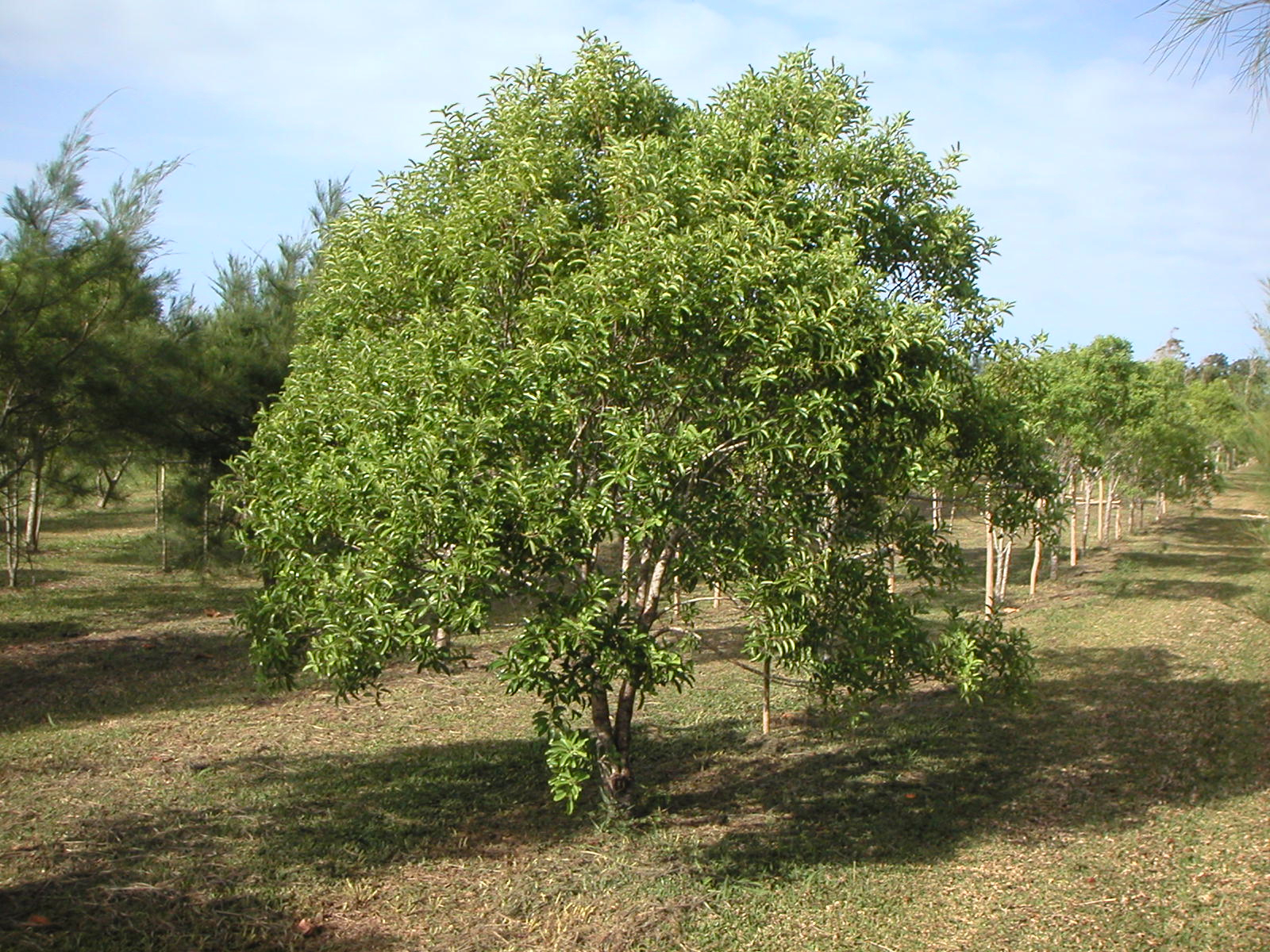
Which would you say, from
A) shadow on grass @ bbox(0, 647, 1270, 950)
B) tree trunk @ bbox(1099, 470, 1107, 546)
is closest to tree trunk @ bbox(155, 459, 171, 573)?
shadow on grass @ bbox(0, 647, 1270, 950)

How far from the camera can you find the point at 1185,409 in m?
26.4

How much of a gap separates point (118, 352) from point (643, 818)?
864 cm

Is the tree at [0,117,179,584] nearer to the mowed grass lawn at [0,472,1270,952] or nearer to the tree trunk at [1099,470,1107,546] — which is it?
the mowed grass lawn at [0,472,1270,952]

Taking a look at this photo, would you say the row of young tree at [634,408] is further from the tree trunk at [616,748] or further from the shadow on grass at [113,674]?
the shadow on grass at [113,674]

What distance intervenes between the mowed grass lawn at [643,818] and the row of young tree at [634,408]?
1074 millimetres

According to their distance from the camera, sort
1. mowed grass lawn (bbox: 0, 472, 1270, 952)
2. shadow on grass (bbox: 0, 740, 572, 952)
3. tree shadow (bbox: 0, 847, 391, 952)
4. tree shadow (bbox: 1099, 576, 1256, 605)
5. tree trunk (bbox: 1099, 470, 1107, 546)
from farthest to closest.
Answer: tree trunk (bbox: 1099, 470, 1107, 546)
tree shadow (bbox: 1099, 576, 1256, 605)
mowed grass lawn (bbox: 0, 472, 1270, 952)
shadow on grass (bbox: 0, 740, 572, 952)
tree shadow (bbox: 0, 847, 391, 952)

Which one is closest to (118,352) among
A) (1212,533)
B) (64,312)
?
(64,312)

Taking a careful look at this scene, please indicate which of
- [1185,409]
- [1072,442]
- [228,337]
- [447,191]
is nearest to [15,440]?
[228,337]

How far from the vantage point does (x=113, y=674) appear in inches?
472

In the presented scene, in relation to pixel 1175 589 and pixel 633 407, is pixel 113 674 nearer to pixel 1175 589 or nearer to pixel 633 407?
pixel 633 407

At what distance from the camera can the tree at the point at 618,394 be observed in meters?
4.94

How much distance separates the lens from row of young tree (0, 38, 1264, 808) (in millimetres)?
4957

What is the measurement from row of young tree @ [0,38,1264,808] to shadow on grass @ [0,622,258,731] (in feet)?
17.1

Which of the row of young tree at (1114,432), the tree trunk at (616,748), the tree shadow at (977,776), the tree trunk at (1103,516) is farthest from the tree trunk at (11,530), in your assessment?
the tree trunk at (1103,516)
